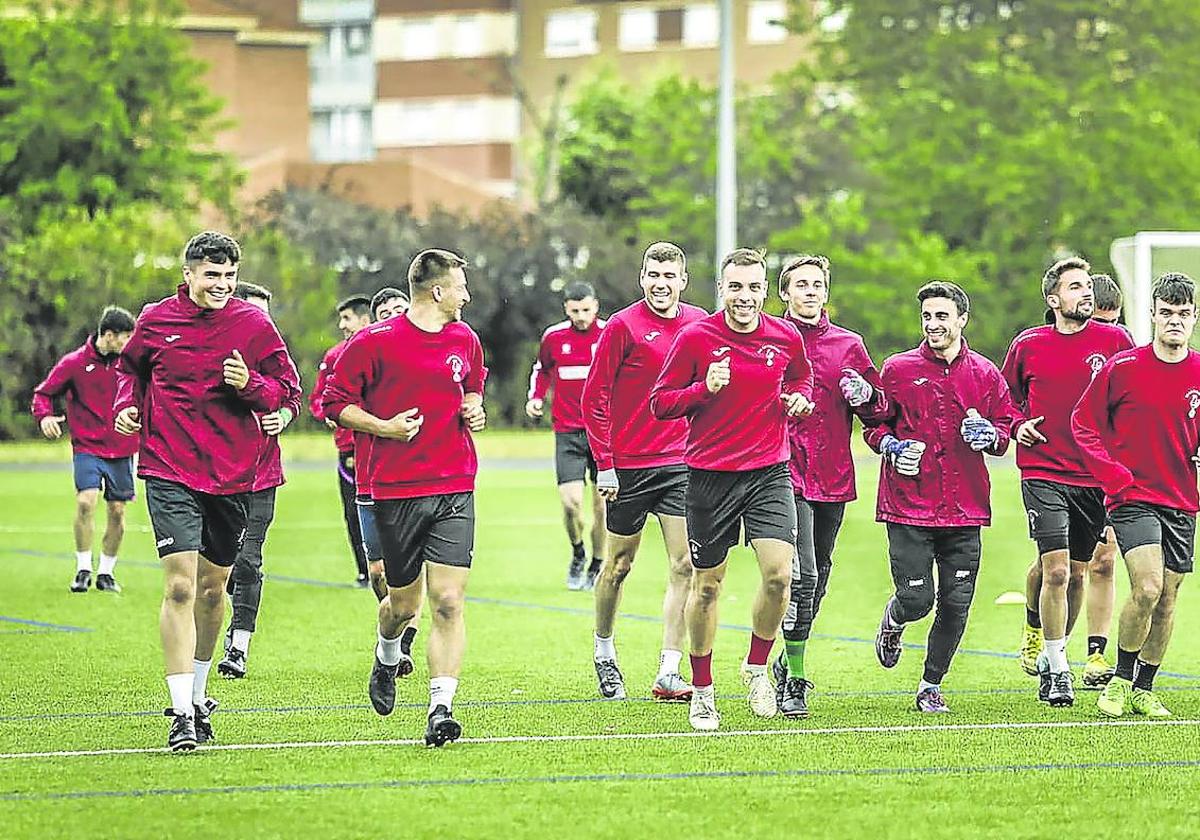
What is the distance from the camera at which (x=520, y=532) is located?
75.8 feet

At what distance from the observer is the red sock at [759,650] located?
10.2 meters

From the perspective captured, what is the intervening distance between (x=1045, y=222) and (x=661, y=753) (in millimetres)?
41548

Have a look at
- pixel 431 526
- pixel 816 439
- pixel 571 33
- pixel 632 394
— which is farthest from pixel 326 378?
pixel 571 33

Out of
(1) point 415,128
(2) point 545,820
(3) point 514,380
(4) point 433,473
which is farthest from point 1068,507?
(1) point 415,128

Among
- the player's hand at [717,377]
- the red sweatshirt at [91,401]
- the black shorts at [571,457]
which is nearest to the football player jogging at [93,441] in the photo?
the red sweatshirt at [91,401]

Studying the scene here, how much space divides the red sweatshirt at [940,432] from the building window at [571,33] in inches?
2904

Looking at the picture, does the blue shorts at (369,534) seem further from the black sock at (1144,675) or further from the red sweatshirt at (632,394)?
the black sock at (1144,675)

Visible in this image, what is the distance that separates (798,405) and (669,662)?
1.79 metres

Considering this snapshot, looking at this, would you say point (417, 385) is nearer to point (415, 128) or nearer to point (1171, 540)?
point (1171, 540)

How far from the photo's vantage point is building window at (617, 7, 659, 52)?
8256cm

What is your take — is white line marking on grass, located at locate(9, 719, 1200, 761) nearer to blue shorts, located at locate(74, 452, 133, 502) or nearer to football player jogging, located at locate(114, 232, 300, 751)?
football player jogging, located at locate(114, 232, 300, 751)

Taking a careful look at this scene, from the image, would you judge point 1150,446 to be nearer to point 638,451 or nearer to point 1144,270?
point 638,451

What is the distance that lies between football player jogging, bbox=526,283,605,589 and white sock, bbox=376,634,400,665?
711 centimetres

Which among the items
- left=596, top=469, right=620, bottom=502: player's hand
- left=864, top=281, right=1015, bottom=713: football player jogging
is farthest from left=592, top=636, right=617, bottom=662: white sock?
left=864, top=281, right=1015, bottom=713: football player jogging
